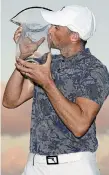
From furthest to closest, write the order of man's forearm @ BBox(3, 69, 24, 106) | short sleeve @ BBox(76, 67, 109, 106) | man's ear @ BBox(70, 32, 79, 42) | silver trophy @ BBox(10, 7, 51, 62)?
man's forearm @ BBox(3, 69, 24, 106), man's ear @ BBox(70, 32, 79, 42), silver trophy @ BBox(10, 7, 51, 62), short sleeve @ BBox(76, 67, 109, 106)

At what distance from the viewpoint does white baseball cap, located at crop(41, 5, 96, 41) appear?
5539mm

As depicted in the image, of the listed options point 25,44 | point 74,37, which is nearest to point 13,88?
point 25,44

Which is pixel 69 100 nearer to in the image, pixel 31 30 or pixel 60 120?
pixel 60 120

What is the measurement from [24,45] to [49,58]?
72 centimetres

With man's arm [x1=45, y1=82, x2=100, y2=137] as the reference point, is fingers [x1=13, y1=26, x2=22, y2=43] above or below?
above

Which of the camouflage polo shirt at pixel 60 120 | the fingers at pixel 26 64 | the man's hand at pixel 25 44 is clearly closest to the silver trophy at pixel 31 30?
the man's hand at pixel 25 44

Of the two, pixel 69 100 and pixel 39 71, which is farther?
pixel 69 100

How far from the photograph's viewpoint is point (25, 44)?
5.29 m

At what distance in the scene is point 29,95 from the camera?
604 cm

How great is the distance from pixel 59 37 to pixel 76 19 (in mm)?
354

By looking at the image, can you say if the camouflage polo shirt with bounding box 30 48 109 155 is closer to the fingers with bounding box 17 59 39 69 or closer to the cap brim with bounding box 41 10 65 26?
the cap brim with bounding box 41 10 65 26

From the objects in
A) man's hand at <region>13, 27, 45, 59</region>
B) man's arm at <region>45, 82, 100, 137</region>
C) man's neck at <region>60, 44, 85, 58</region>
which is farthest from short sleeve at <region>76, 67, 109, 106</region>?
man's hand at <region>13, 27, 45, 59</region>

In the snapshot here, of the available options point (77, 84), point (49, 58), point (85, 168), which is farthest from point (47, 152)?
point (49, 58)

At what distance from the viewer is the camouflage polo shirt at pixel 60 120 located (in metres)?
5.14
